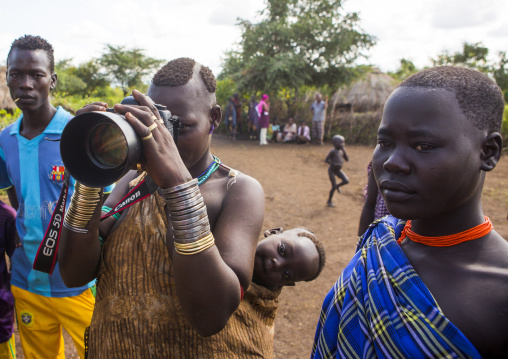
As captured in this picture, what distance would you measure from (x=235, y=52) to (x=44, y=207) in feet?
46.4

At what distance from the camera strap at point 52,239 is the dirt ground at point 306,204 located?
1.67m

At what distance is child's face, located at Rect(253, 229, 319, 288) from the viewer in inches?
66.9

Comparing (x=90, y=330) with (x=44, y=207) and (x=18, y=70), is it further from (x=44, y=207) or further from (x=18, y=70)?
(x=18, y=70)

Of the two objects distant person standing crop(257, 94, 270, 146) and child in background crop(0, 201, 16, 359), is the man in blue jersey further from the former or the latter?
distant person standing crop(257, 94, 270, 146)

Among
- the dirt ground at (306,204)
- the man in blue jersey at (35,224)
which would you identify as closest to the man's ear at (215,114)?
the man in blue jersey at (35,224)

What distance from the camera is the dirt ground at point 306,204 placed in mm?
3449

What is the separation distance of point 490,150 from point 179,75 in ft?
3.22

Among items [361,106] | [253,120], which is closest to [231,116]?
[253,120]

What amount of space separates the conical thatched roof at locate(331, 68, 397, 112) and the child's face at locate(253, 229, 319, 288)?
14.4 meters

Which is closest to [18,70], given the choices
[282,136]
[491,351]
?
[491,351]

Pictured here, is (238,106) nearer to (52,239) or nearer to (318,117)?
(318,117)

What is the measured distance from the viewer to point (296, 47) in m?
15.0

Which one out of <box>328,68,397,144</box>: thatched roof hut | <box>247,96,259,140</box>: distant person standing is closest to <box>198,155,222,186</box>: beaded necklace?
<box>247,96,259,140</box>: distant person standing

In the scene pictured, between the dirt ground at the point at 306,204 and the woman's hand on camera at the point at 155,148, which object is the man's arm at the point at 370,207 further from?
the woman's hand on camera at the point at 155,148
